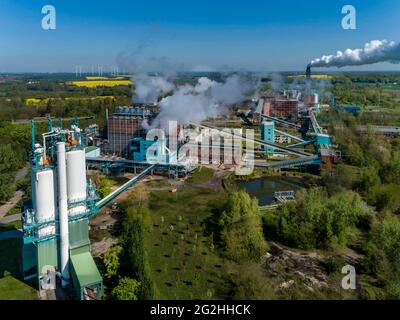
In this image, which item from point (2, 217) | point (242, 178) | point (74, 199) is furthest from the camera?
point (242, 178)

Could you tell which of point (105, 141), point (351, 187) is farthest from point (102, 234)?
point (105, 141)

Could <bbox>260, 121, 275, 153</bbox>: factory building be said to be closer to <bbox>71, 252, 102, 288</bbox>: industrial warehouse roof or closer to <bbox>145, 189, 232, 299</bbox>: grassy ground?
<bbox>145, 189, 232, 299</bbox>: grassy ground

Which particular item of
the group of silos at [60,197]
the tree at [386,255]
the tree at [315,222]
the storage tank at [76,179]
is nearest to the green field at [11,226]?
the group of silos at [60,197]

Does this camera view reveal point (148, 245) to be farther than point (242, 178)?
No

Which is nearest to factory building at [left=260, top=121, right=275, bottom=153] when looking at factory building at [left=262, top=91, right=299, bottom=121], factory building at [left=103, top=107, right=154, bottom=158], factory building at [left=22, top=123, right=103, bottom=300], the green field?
factory building at [left=103, top=107, right=154, bottom=158]

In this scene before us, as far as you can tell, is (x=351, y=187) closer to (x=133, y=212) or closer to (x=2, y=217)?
(x=133, y=212)

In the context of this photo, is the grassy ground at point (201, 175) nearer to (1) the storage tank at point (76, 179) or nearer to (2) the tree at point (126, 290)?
(1) the storage tank at point (76, 179)

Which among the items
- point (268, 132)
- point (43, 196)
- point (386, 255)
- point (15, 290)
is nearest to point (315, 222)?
point (386, 255)
